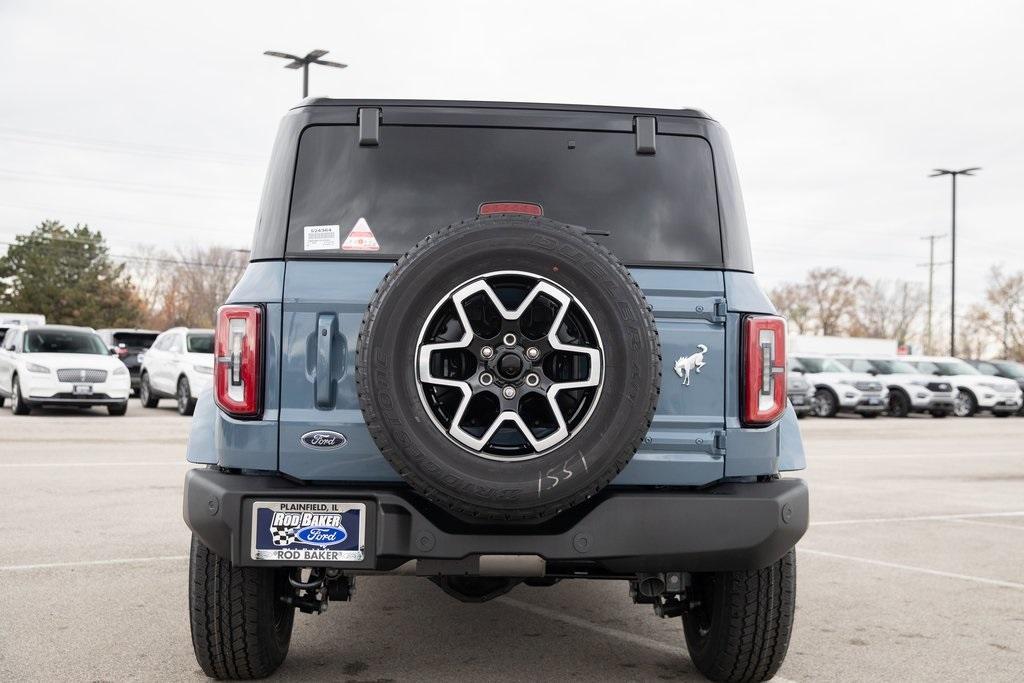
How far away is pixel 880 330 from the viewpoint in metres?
99.0

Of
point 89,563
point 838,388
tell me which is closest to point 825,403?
point 838,388

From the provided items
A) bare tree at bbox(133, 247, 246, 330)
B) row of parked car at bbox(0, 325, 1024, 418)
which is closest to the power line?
bare tree at bbox(133, 247, 246, 330)

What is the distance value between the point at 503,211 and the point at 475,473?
1035 millimetres

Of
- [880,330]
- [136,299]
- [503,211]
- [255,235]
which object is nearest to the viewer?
[503,211]

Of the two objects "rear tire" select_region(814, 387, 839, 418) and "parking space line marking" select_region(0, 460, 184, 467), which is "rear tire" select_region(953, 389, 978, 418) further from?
"parking space line marking" select_region(0, 460, 184, 467)

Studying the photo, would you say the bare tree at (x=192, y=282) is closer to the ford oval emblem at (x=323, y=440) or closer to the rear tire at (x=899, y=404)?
the rear tire at (x=899, y=404)

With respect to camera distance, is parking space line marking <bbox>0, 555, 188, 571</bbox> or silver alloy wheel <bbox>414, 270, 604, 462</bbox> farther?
parking space line marking <bbox>0, 555, 188, 571</bbox>

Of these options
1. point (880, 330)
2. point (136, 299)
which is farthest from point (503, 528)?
point (880, 330)

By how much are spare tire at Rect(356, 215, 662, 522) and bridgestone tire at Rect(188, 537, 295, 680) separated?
0.96m

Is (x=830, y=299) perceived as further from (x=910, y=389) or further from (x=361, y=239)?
(x=361, y=239)

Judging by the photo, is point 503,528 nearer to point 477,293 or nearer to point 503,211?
point 477,293

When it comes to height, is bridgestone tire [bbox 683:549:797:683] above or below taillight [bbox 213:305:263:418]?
below

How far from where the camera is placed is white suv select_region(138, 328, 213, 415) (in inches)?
763

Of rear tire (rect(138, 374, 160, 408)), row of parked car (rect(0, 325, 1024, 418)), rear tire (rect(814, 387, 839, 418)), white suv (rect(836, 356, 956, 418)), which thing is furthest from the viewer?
white suv (rect(836, 356, 956, 418))
